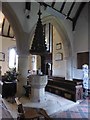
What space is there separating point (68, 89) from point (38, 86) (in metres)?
1.46

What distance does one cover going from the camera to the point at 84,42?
27.4 ft

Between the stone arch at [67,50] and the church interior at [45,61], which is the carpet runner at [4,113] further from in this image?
the stone arch at [67,50]

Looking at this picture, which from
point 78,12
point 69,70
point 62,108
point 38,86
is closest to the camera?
point 62,108

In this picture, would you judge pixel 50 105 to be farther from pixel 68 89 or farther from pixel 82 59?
pixel 82 59

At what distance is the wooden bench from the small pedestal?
111 centimetres

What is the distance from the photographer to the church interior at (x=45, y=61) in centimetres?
550

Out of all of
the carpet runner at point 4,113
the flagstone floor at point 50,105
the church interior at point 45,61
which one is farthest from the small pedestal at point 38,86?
the carpet runner at point 4,113

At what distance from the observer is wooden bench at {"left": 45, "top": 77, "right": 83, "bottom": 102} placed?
635 centimetres

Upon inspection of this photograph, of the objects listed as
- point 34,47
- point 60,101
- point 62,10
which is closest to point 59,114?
point 60,101

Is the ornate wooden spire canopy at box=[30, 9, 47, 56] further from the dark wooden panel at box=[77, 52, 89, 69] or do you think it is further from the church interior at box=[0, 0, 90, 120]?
the dark wooden panel at box=[77, 52, 89, 69]

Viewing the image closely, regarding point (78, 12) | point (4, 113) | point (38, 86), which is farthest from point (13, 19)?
point (4, 113)

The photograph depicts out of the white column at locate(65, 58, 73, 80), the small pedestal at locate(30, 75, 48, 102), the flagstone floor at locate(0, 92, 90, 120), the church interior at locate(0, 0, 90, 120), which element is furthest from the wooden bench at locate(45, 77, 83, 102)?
the white column at locate(65, 58, 73, 80)

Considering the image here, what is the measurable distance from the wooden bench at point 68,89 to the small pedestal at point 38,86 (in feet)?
3.63

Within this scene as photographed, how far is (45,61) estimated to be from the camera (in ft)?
22.6
